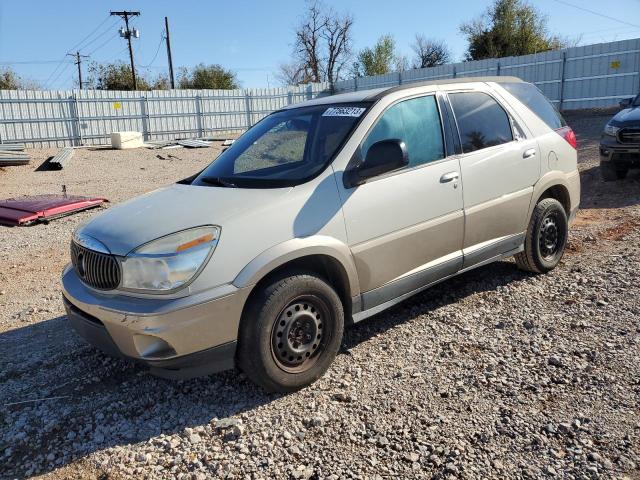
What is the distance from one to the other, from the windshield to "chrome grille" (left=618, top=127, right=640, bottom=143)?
6.98m

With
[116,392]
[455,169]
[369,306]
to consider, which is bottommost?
[116,392]

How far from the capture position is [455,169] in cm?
415

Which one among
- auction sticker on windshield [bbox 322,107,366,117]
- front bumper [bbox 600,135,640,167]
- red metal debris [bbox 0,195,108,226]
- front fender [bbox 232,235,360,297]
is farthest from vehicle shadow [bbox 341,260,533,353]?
red metal debris [bbox 0,195,108,226]

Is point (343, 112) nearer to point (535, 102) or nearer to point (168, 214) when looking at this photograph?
point (168, 214)

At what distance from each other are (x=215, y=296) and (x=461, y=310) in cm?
242

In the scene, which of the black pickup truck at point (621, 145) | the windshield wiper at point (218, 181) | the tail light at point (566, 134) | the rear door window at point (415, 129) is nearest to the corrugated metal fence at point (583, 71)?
the black pickup truck at point (621, 145)

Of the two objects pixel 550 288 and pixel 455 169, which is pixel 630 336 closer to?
pixel 550 288

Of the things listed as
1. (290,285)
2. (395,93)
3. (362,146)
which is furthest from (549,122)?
(290,285)

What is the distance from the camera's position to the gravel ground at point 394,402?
270cm

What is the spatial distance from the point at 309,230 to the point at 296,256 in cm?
20

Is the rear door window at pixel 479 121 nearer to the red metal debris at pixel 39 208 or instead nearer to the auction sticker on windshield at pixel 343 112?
the auction sticker on windshield at pixel 343 112

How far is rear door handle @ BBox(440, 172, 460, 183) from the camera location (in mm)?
4043

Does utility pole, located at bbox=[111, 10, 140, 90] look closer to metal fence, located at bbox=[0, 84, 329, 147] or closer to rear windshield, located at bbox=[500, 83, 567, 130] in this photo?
metal fence, located at bbox=[0, 84, 329, 147]

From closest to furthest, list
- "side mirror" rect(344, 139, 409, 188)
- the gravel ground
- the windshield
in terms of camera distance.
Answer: the gravel ground
"side mirror" rect(344, 139, 409, 188)
the windshield
